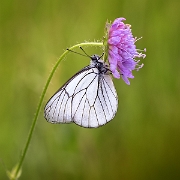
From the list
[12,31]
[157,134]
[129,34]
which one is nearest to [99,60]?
[129,34]

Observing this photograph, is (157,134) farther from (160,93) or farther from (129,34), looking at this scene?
(129,34)

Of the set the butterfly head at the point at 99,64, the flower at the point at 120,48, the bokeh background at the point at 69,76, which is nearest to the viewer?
the flower at the point at 120,48

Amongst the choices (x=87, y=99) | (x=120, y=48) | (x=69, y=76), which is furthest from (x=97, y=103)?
(x=69, y=76)

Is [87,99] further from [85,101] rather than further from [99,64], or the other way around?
[99,64]

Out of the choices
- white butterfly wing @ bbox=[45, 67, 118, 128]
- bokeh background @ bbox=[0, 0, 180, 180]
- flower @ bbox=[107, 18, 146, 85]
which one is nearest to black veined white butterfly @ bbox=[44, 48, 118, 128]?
white butterfly wing @ bbox=[45, 67, 118, 128]

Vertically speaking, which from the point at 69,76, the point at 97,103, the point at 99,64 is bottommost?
the point at 97,103

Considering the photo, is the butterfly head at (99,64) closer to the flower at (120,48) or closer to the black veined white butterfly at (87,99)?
the black veined white butterfly at (87,99)

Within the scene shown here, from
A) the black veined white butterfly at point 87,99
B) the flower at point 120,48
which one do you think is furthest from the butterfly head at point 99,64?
the flower at point 120,48
